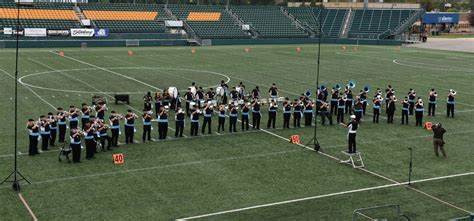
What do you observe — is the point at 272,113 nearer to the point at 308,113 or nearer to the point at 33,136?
the point at 308,113

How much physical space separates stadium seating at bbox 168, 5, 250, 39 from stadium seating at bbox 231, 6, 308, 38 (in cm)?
246

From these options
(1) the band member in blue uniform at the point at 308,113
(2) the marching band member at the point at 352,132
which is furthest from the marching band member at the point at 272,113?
(2) the marching band member at the point at 352,132

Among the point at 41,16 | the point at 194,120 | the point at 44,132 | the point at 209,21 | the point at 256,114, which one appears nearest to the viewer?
the point at 44,132

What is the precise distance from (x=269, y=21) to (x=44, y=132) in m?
64.1

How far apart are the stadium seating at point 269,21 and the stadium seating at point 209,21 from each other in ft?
8.08

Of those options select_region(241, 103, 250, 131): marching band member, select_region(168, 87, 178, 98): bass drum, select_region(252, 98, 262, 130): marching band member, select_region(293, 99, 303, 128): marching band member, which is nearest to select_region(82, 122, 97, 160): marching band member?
select_region(241, 103, 250, 131): marching band member

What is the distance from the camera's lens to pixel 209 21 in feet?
253

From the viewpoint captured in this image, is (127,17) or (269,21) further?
(269,21)

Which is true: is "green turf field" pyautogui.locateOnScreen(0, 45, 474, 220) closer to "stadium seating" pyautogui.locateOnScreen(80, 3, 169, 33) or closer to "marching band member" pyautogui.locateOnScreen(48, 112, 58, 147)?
"marching band member" pyautogui.locateOnScreen(48, 112, 58, 147)

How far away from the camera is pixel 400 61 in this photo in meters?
53.2

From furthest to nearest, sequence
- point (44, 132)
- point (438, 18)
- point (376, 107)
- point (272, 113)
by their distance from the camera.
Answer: point (438, 18) < point (376, 107) < point (272, 113) < point (44, 132)

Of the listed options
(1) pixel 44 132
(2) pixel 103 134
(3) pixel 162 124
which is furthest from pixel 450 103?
(1) pixel 44 132

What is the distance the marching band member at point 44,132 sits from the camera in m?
20.0

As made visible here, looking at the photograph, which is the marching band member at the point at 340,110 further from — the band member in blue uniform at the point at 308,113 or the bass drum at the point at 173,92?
the bass drum at the point at 173,92
